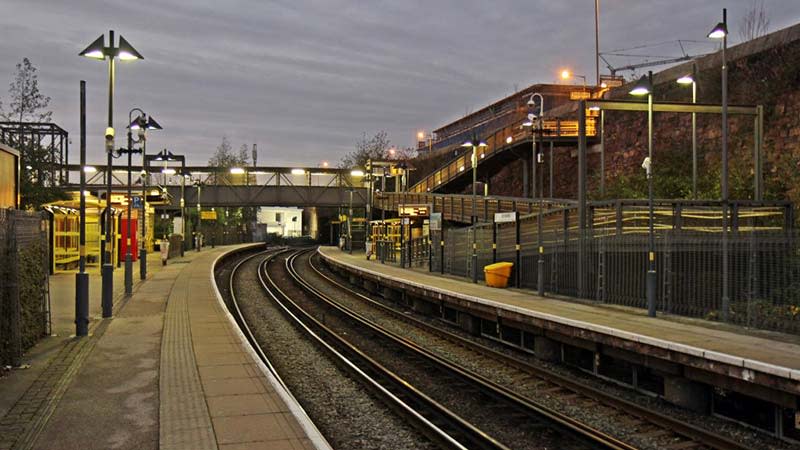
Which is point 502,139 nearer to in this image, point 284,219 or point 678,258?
point 678,258

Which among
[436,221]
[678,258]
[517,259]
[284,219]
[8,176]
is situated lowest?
[517,259]

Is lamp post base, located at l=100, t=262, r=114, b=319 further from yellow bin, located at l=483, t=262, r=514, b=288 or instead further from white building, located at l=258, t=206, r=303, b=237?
white building, located at l=258, t=206, r=303, b=237

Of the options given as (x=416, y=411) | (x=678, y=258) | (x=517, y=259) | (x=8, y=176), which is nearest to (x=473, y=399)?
(x=416, y=411)

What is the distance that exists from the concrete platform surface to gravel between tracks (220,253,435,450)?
4.12 m

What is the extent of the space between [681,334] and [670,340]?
889 millimetres

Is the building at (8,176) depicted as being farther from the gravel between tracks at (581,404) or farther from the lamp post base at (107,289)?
the gravel between tracks at (581,404)

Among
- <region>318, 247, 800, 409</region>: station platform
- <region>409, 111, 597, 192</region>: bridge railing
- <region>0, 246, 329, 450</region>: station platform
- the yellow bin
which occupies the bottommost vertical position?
<region>0, 246, 329, 450</region>: station platform

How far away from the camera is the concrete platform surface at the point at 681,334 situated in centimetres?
956

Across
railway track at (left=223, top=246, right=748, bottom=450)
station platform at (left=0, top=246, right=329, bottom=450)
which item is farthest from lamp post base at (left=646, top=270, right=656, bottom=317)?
station platform at (left=0, top=246, right=329, bottom=450)

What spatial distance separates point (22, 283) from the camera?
11398 mm

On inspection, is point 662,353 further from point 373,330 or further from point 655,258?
point 373,330

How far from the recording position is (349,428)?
9.74 meters

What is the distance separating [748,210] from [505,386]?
8.50 metres

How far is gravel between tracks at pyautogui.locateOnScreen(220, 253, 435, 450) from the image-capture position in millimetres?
9188
